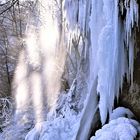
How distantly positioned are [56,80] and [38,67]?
1.85 meters

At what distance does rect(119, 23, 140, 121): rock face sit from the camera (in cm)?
490

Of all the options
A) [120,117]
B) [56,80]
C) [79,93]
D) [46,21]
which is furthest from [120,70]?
[46,21]

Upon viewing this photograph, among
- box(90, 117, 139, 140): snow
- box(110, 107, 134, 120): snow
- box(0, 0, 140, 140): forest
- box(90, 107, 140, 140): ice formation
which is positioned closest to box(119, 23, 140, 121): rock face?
box(0, 0, 140, 140): forest

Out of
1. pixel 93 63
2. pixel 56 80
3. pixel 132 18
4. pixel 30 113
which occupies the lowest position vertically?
pixel 30 113

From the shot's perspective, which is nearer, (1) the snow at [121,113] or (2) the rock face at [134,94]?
(1) the snow at [121,113]

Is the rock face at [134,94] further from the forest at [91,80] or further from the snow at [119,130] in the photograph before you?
the snow at [119,130]

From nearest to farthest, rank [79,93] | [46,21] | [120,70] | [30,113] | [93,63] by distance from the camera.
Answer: [120,70], [93,63], [79,93], [30,113], [46,21]

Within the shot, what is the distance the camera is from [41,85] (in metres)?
11.6

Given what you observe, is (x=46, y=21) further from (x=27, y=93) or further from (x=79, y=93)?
(x=79, y=93)

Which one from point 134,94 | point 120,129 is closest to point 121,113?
point 134,94

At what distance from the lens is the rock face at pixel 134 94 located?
490 centimetres

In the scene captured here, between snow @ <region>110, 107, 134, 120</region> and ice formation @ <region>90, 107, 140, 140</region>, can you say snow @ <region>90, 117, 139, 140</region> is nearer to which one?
ice formation @ <region>90, 107, 140, 140</region>

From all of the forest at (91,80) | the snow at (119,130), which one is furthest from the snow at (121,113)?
the snow at (119,130)

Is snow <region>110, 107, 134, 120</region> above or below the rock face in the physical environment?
below
